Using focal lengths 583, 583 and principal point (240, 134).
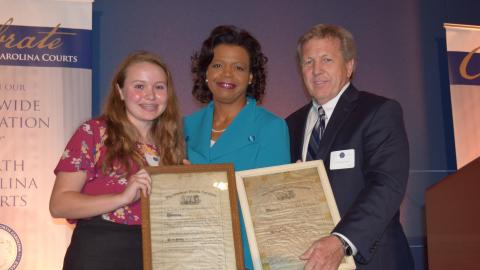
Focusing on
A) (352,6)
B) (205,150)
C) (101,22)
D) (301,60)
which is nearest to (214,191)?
(205,150)

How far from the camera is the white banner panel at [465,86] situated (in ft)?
20.4

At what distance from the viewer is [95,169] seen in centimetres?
261

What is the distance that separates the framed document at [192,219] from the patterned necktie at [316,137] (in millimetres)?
548

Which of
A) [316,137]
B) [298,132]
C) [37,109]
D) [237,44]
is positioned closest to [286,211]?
[316,137]

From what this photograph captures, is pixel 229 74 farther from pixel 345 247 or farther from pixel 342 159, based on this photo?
pixel 345 247

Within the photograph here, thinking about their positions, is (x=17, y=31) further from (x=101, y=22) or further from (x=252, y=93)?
(x=252, y=93)

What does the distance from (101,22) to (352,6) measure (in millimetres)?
2795

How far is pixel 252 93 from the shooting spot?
346cm

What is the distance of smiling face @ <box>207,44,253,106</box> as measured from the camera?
3.29 metres

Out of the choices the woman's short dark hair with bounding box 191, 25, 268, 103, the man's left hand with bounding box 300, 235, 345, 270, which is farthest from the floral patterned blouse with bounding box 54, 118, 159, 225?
the woman's short dark hair with bounding box 191, 25, 268, 103

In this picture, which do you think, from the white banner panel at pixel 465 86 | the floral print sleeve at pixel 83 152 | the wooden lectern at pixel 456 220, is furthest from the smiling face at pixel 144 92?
the white banner panel at pixel 465 86

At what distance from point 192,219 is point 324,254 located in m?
0.58

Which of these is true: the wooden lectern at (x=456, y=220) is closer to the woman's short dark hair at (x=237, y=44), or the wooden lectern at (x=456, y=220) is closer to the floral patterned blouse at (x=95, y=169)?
the woman's short dark hair at (x=237, y=44)

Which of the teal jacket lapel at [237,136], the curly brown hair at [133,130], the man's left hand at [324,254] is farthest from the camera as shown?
the teal jacket lapel at [237,136]
